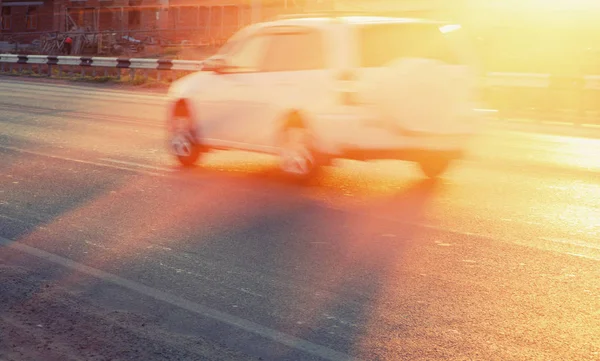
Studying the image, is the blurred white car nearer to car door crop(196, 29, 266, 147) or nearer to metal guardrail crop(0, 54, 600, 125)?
car door crop(196, 29, 266, 147)

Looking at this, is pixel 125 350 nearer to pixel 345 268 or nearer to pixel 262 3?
pixel 345 268

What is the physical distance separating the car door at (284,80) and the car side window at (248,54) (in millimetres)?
96

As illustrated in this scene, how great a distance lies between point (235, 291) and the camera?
6570 millimetres

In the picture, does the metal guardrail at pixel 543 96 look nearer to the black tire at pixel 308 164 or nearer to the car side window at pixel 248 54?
the car side window at pixel 248 54

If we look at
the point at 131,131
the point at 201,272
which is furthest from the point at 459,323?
the point at 131,131

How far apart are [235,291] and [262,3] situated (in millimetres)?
53066

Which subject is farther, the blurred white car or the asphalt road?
the blurred white car

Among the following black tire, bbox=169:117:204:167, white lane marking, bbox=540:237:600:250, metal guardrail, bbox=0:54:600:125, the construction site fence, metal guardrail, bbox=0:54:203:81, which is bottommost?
the construction site fence

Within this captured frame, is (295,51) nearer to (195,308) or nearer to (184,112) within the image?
(184,112)

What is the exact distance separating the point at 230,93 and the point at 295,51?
1.08 metres

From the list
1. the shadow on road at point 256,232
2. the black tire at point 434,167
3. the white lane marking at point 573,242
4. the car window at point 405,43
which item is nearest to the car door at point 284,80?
the car window at point 405,43

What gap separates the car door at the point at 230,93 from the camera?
12016mm

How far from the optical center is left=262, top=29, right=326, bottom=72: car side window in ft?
36.3

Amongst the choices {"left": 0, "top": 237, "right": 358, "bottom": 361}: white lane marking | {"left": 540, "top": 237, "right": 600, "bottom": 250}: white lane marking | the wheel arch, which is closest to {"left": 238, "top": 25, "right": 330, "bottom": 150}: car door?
the wheel arch
